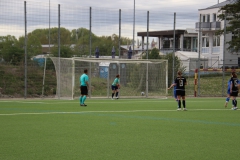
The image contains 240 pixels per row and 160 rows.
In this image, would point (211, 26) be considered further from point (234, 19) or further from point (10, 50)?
point (10, 50)

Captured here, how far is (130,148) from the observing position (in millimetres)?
9453

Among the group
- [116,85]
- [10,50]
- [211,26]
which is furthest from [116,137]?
[211,26]

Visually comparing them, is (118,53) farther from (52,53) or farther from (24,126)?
(24,126)

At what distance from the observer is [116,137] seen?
1099 centimetres

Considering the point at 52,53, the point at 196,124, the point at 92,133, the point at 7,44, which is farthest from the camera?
the point at 52,53

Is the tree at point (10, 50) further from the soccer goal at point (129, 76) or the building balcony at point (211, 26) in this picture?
the building balcony at point (211, 26)

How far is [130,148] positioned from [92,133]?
2.38m

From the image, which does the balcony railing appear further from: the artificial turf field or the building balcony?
the artificial turf field

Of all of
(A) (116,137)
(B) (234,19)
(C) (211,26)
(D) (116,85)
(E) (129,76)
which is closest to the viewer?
(A) (116,137)

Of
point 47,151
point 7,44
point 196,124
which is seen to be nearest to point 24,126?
point 47,151

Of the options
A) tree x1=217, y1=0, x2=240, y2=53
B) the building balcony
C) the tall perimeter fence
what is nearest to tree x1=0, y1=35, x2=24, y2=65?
the tall perimeter fence

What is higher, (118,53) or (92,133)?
(118,53)

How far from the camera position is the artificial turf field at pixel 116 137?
8.77m

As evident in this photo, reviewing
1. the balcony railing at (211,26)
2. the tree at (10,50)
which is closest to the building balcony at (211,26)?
the balcony railing at (211,26)
